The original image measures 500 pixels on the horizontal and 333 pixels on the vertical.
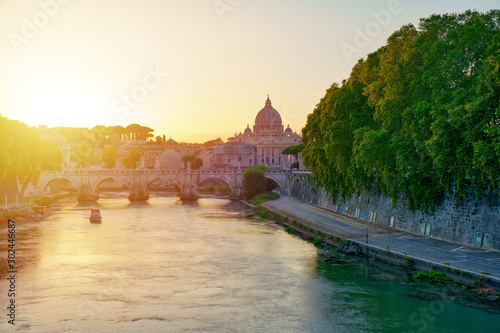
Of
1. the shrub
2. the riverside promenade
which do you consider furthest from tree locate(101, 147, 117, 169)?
the shrub

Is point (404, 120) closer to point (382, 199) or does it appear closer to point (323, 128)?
point (382, 199)

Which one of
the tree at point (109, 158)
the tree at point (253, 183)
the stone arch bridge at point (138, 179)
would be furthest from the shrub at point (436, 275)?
the tree at point (109, 158)

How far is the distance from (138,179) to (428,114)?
6856 cm

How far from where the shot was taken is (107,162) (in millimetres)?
146125

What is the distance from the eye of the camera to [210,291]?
25594 mm

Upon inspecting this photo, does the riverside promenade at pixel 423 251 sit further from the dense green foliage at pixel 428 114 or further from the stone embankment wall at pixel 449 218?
the dense green foliage at pixel 428 114

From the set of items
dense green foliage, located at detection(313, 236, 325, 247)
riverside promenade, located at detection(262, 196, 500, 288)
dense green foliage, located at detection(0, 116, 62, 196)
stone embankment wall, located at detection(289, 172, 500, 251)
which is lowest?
dense green foliage, located at detection(313, 236, 325, 247)

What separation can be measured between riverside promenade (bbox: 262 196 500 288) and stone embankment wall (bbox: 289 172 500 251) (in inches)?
22.1

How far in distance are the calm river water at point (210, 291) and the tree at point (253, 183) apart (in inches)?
1725

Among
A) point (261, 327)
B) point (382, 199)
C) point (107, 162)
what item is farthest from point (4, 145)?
point (107, 162)

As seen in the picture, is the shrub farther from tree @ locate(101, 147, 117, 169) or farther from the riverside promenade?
tree @ locate(101, 147, 117, 169)

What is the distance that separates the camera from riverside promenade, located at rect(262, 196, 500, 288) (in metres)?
24.0

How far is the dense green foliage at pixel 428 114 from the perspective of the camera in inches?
990

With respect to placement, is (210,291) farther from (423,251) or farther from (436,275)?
(423,251)
